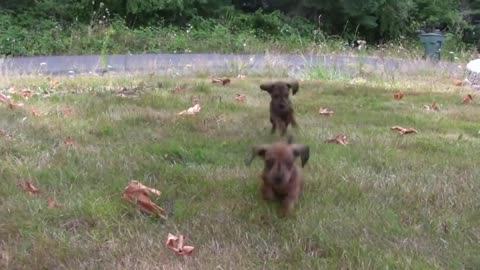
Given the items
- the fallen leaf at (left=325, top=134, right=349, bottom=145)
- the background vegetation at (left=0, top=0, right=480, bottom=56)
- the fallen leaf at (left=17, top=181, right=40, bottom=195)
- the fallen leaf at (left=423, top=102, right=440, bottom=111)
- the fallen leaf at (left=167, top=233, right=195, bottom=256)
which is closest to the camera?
the fallen leaf at (left=167, top=233, right=195, bottom=256)

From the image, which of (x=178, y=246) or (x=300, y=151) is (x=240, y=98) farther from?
(x=178, y=246)

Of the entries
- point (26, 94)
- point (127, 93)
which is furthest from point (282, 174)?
point (26, 94)

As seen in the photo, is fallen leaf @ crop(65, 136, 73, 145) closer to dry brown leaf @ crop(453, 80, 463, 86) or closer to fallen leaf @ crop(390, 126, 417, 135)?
fallen leaf @ crop(390, 126, 417, 135)

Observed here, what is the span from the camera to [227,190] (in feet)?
11.4

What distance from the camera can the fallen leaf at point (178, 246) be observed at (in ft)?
8.81

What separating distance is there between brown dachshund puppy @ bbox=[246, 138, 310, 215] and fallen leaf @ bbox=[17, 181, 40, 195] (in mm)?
1115

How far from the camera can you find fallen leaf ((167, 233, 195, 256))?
269 centimetres

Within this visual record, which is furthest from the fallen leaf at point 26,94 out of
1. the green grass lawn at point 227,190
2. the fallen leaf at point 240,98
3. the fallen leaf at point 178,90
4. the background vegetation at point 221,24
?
the background vegetation at point 221,24

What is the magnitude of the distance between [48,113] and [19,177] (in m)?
1.85

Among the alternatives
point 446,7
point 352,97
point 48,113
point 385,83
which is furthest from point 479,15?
point 48,113

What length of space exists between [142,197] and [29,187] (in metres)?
0.63

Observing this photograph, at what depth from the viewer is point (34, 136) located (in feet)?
15.0

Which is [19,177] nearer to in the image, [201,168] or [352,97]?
[201,168]

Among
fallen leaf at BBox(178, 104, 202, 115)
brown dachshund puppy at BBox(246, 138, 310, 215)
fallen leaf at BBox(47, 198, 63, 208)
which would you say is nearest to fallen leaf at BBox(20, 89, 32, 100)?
fallen leaf at BBox(178, 104, 202, 115)
